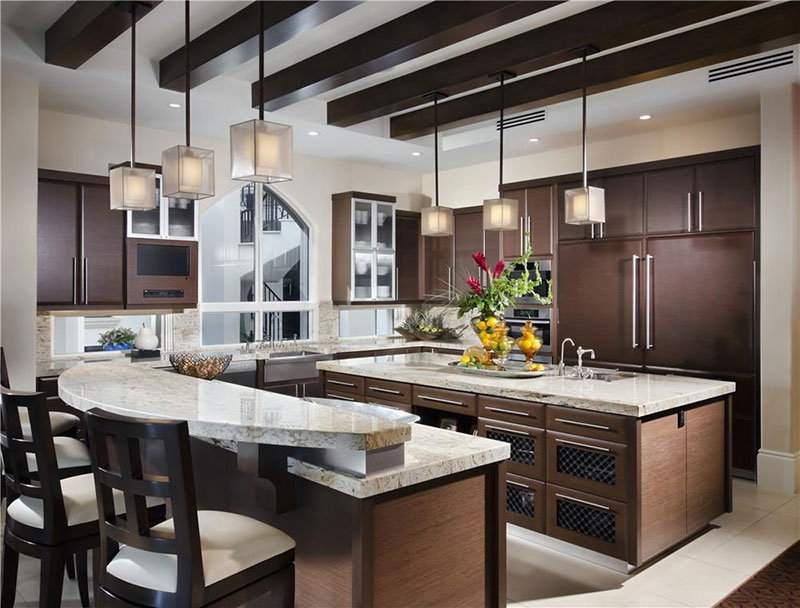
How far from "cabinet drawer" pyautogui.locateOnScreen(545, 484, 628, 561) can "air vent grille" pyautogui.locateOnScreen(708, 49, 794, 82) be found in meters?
3.06

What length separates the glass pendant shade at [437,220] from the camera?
4.69 metres

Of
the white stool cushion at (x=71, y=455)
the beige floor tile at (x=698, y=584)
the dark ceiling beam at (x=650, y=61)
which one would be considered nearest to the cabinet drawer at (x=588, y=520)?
the beige floor tile at (x=698, y=584)

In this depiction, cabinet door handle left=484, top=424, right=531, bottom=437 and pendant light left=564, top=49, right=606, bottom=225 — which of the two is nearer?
cabinet door handle left=484, top=424, right=531, bottom=437

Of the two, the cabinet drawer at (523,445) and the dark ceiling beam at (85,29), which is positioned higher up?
the dark ceiling beam at (85,29)

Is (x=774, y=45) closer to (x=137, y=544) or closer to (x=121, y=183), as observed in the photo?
(x=121, y=183)

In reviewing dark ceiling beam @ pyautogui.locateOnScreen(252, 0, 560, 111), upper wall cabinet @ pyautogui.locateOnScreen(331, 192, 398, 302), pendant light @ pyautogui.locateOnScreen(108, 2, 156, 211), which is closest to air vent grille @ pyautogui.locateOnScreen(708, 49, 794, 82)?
dark ceiling beam @ pyautogui.locateOnScreen(252, 0, 560, 111)

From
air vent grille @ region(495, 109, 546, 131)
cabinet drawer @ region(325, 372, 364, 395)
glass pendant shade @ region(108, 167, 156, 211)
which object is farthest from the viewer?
air vent grille @ region(495, 109, 546, 131)

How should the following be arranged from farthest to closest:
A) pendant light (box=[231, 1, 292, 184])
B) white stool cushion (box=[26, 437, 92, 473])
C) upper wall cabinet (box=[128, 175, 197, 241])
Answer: upper wall cabinet (box=[128, 175, 197, 241]) → white stool cushion (box=[26, 437, 92, 473]) → pendant light (box=[231, 1, 292, 184])

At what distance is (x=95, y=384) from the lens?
2625 mm

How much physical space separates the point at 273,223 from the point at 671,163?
3.81 meters

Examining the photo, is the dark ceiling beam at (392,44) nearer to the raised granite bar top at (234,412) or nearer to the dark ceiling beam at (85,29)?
the dark ceiling beam at (85,29)

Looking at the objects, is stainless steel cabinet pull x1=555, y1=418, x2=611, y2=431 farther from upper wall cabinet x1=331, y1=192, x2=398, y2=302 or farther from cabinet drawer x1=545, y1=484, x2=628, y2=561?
upper wall cabinet x1=331, y1=192, x2=398, y2=302

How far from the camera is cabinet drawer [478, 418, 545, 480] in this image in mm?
3413

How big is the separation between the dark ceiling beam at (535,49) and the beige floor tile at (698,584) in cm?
281
